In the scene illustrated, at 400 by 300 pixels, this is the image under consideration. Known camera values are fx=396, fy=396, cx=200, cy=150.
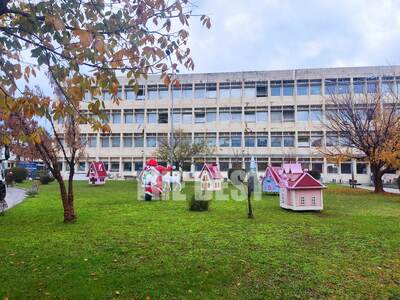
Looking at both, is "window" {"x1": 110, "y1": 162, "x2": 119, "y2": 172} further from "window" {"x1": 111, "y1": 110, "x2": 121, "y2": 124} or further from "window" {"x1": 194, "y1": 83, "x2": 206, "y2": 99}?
"window" {"x1": 194, "y1": 83, "x2": 206, "y2": 99}

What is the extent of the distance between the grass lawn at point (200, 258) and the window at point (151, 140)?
42862 millimetres

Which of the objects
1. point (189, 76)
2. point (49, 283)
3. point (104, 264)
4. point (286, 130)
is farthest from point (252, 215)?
point (189, 76)

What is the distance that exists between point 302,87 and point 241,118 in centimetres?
894

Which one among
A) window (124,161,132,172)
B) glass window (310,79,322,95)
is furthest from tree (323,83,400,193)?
window (124,161,132,172)

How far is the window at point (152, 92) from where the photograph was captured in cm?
5538

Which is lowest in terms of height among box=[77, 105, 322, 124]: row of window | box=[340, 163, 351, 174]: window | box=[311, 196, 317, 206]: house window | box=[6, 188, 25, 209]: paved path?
box=[6, 188, 25, 209]: paved path

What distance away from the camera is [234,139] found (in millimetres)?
52906

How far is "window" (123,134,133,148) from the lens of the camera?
183ft

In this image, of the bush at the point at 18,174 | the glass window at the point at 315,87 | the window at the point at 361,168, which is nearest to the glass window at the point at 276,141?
the glass window at the point at 315,87

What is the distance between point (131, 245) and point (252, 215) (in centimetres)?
533

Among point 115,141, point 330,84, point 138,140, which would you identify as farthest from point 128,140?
point 330,84

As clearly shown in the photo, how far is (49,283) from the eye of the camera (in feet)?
18.4

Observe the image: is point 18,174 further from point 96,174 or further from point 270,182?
point 270,182

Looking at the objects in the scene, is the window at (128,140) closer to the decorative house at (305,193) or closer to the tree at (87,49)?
the decorative house at (305,193)
